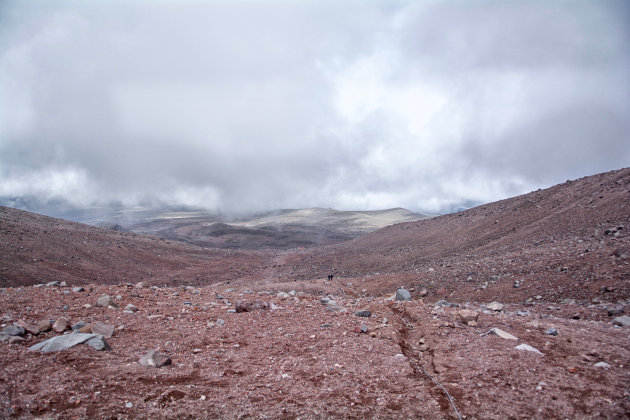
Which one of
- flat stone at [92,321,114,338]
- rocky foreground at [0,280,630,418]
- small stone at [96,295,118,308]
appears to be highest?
small stone at [96,295,118,308]

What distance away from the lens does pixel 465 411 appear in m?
4.70

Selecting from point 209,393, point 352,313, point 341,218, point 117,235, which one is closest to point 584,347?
point 352,313

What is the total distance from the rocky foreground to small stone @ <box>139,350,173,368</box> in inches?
0.9

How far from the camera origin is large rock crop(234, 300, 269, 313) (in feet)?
30.0

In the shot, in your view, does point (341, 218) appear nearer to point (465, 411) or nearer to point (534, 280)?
point (534, 280)

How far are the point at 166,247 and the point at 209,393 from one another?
3931cm

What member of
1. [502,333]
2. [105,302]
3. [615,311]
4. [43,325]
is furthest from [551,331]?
[105,302]

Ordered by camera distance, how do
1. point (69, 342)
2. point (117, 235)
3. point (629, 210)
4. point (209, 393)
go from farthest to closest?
point (117, 235) → point (629, 210) → point (69, 342) → point (209, 393)

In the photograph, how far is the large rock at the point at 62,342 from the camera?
18.7 ft

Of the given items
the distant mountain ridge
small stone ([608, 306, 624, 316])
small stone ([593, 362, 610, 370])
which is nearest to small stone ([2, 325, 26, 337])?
small stone ([593, 362, 610, 370])

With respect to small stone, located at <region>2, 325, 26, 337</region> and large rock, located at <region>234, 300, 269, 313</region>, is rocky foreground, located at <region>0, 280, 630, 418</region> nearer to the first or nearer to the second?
small stone, located at <region>2, 325, 26, 337</region>

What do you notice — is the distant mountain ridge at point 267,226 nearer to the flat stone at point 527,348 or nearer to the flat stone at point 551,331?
the flat stone at point 551,331

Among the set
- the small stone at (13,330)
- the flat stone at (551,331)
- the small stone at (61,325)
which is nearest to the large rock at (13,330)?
the small stone at (13,330)

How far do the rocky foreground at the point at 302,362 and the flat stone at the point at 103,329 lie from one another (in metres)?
0.04
